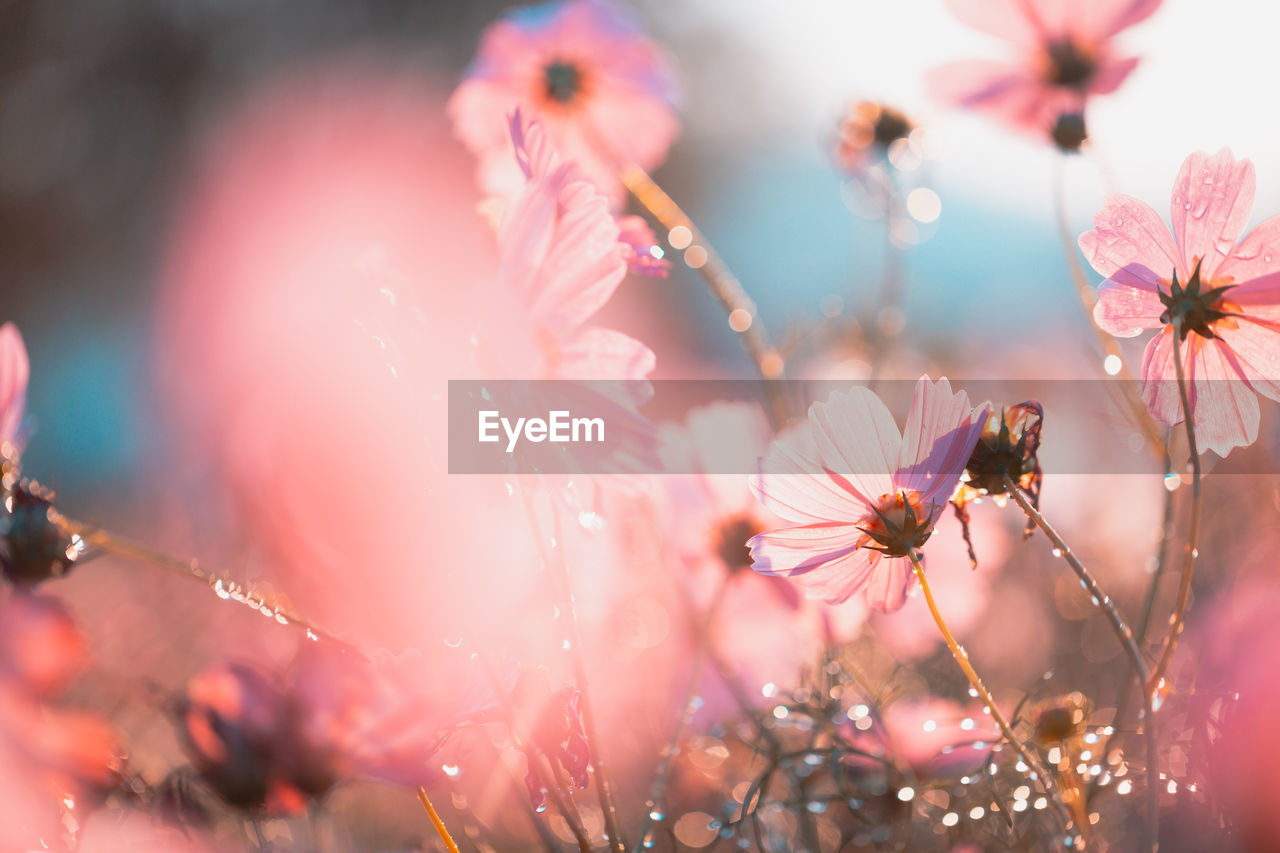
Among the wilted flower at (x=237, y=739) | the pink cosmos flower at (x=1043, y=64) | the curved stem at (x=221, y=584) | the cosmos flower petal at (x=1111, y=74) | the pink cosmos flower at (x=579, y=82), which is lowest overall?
the wilted flower at (x=237, y=739)

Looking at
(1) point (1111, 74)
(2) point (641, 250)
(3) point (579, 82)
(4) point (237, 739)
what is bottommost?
(4) point (237, 739)

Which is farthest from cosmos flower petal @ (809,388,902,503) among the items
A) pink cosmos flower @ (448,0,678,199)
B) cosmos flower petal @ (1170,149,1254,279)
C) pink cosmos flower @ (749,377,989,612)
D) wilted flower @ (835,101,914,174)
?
wilted flower @ (835,101,914,174)

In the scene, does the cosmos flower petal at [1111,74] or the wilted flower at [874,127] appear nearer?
the cosmos flower petal at [1111,74]

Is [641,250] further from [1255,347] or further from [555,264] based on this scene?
[1255,347]

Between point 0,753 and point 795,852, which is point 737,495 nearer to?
point 795,852

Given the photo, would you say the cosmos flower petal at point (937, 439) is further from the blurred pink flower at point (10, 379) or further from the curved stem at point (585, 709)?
the blurred pink flower at point (10, 379)

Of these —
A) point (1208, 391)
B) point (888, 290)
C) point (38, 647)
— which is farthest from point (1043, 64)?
point (38, 647)

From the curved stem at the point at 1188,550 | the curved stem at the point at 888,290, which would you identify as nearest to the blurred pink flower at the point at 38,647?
the curved stem at the point at 1188,550

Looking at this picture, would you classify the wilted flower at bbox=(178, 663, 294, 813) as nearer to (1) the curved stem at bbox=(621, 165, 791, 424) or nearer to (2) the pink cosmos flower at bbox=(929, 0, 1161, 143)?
(1) the curved stem at bbox=(621, 165, 791, 424)
